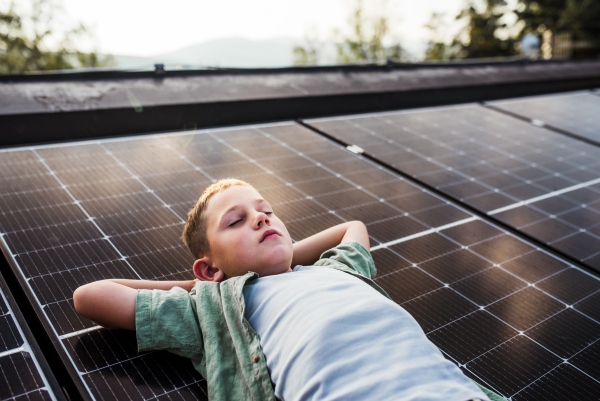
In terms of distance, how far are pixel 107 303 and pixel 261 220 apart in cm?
85

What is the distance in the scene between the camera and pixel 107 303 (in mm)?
2275

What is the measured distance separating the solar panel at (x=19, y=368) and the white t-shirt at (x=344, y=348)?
942 mm

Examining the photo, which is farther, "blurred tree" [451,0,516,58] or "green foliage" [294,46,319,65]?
"green foliage" [294,46,319,65]

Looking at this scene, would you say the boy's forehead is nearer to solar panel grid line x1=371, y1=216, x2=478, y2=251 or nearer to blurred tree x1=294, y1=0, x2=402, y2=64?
solar panel grid line x1=371, y1=216, x2=478, y2=251

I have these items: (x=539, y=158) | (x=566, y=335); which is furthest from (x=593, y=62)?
(x=566, y=335)

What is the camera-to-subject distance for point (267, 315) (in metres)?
2.29

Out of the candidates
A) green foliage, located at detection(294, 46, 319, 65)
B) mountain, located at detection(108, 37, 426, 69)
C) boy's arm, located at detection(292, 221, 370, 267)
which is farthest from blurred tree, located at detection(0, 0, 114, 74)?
boy's arm, located at detection(292, 221, 370, 267)

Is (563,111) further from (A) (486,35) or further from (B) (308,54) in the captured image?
(B) (308,54)

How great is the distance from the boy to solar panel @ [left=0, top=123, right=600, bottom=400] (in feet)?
0.62

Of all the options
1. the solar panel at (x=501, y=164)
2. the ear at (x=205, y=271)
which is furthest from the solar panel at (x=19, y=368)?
the solar panel at (x=501, y=164)

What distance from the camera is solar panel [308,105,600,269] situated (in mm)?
4582

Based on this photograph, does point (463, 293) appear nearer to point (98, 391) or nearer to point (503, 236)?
point (503, 236)

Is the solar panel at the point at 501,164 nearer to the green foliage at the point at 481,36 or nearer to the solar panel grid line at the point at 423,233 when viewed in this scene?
the solar panel grid line at the point at 423,233

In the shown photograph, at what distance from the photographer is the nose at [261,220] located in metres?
2.43
